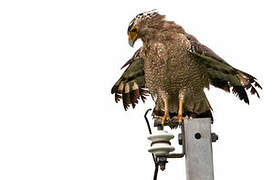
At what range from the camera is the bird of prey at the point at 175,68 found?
6773 mm

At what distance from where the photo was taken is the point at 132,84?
7.29 m

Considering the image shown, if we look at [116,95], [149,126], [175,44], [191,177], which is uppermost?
[175,44]

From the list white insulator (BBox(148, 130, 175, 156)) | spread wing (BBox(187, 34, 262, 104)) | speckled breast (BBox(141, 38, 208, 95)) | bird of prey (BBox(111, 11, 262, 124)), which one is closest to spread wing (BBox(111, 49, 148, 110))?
bird of prey (BBox(111, 11, 262, 124))

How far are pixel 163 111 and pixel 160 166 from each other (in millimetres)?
1622

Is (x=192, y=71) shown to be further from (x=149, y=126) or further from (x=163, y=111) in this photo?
(x=149, y=126)

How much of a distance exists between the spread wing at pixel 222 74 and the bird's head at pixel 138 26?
19.5 inches

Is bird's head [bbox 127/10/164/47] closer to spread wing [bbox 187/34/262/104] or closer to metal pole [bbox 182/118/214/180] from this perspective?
spread wing [bbox 187/34/262/104]

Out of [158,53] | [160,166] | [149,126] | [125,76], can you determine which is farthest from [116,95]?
[160,166]

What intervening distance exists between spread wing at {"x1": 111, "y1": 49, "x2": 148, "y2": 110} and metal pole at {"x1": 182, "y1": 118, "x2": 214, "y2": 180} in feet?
6.06

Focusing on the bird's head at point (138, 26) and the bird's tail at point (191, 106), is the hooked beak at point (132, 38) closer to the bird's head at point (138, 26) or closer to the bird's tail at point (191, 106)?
the bird's head at point (138, 26)

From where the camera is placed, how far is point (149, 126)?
19.8 feet

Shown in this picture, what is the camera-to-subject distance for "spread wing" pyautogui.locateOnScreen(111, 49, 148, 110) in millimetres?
7172

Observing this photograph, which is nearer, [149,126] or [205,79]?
[149,126]

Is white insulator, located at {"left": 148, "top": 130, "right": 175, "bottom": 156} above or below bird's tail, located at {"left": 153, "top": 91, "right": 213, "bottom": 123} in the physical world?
below
